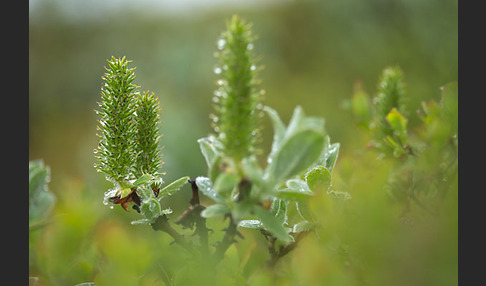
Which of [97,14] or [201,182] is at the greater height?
[97,14]

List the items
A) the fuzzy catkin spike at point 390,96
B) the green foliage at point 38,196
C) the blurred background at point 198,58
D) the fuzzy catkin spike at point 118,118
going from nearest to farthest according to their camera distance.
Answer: the fuzzy catkin spike at point 118,118 < the green foliage at point 38,196 < the fuzzy catkin spike at point 390,96 < the blurred background at point 198,58

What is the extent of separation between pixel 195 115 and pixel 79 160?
82 cm

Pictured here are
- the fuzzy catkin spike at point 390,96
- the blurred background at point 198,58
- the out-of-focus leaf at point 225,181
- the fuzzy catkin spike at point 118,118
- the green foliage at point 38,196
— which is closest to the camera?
the out-of-focus leaf at point 225,181

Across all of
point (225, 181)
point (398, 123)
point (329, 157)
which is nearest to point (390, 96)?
point (398, 123)

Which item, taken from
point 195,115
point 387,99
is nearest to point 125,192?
point 387,99

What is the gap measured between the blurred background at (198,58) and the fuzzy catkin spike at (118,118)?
1.37 m

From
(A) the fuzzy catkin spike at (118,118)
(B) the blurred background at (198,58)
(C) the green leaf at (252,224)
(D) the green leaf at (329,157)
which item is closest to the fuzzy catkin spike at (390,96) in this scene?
(D) the green leaf at (329,157)

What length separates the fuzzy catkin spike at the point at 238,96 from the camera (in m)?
0.42

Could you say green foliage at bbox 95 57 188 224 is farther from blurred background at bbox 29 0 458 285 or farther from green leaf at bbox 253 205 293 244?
blurred background at bbox 29 0 458 285

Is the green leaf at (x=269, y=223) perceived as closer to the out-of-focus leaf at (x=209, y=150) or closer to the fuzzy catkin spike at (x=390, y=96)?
the out-of-focus leaf at (x=209, y=150)

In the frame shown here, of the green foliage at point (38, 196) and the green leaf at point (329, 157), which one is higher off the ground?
the green leaf at point (329, 157)

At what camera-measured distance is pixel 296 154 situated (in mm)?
410

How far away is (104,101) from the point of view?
20.6 inches

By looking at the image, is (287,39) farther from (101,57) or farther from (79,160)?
(79,160)
